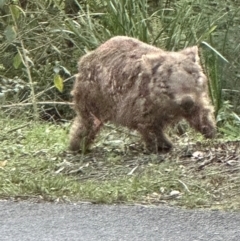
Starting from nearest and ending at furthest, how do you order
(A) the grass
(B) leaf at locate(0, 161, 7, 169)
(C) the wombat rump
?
1. (A) the grass
2. (B) leaf at locate(0, 161, 7, 169)
3. (C) the wombat rump

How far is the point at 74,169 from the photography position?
251 inches

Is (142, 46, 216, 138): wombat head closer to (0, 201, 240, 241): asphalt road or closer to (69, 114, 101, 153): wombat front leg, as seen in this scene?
(69, 114, 101, 153): wombat front leg

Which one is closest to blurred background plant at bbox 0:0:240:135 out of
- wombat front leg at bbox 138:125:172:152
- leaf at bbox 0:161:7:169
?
wombat front leg at bbox 138:125:172:152

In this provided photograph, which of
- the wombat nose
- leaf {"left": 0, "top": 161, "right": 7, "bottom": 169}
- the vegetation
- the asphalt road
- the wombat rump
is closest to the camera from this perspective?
the asphalt road

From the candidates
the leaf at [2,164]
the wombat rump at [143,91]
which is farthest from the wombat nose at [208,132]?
the leaf at [2,164]

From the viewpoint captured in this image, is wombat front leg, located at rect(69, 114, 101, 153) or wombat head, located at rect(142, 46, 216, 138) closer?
wombat head, located at rect(142, 46, 216, 138)

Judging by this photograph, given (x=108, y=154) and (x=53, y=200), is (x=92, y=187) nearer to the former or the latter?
(x=53, y=200)

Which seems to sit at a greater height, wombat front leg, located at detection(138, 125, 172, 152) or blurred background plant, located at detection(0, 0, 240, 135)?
wombat front leg, located at detection(138, 125, 172, 152)

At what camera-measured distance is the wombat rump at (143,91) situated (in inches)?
258

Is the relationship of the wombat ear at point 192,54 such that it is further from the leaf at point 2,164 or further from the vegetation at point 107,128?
the leaf at point 2,164

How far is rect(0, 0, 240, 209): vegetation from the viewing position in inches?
223

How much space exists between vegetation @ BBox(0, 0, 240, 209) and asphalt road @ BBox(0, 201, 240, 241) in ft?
0.78

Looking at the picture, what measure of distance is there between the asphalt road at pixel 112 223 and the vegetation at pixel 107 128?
0.78 feet

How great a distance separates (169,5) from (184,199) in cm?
646
